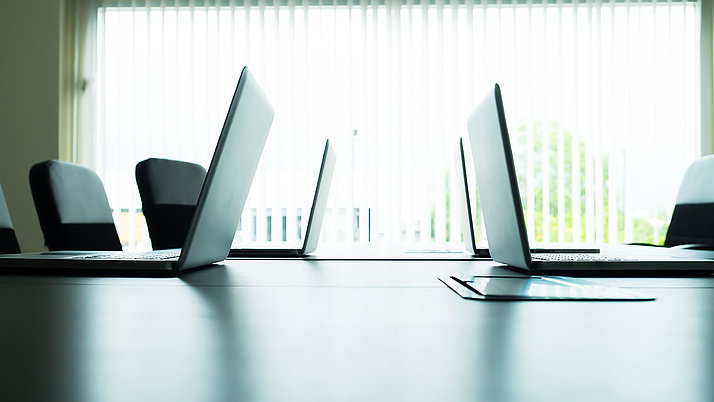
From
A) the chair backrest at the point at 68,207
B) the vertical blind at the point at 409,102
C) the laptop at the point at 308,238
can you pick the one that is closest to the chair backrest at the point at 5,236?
the chair backrest at the point at 68,207

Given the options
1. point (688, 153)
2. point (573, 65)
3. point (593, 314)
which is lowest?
point (593, 314)

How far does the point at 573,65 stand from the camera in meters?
3.98

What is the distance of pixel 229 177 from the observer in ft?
2.78

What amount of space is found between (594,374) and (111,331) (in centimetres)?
30

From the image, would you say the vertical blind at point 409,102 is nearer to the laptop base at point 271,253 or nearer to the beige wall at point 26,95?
the beige wall at point 26,95

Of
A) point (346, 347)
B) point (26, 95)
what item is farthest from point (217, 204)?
point (26, 95)

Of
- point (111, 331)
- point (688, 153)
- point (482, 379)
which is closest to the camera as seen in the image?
point (482, 379)

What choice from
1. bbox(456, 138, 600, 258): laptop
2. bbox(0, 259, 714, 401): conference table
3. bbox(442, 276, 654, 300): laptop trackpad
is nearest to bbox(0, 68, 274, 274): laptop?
bbox(0, 259, 714, 401): conference table

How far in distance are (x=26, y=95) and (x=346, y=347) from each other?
14.4 ft

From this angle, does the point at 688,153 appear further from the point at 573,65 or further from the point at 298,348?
the point at 298,348

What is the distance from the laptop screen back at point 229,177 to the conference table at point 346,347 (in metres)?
0.19

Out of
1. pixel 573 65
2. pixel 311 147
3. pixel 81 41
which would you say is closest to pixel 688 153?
pixel 573 65

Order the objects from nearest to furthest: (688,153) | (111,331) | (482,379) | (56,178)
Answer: (482,379)
(111,331)
(56,178)
(688,153)

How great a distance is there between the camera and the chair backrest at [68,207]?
1672 mm
